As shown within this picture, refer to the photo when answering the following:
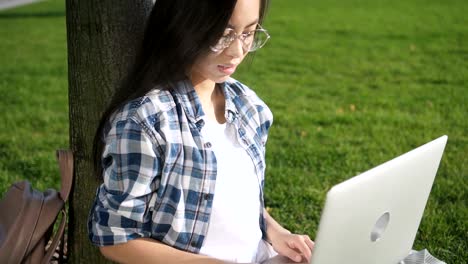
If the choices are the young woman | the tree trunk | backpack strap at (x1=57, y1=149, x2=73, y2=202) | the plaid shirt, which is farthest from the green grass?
the plaid shirt

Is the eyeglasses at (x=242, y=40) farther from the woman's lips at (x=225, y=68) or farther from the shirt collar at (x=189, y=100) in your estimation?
the shirt collar at (x=189, y=100)

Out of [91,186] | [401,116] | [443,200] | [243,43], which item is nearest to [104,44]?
[91,186]

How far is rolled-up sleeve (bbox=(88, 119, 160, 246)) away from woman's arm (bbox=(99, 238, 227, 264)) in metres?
0.02

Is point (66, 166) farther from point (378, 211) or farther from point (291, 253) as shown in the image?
point (378, 211)

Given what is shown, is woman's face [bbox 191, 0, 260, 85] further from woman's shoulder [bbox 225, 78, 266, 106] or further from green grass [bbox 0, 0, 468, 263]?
green grass [bbox 0, 0, 468, 263]

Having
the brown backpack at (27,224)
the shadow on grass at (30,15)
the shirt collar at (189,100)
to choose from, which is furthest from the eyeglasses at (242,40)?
the shadow on grass at (30,15)

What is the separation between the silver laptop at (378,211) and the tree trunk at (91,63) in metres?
1.03

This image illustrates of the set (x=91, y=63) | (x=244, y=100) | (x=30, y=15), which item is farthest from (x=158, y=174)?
(x=30, y=15)

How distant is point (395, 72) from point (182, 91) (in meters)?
4.81

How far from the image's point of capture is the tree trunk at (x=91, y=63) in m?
2.33

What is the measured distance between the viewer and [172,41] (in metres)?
1.83

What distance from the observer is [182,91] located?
193 centimetres

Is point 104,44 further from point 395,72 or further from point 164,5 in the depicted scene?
point 395,72

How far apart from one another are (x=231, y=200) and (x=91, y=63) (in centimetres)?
76
